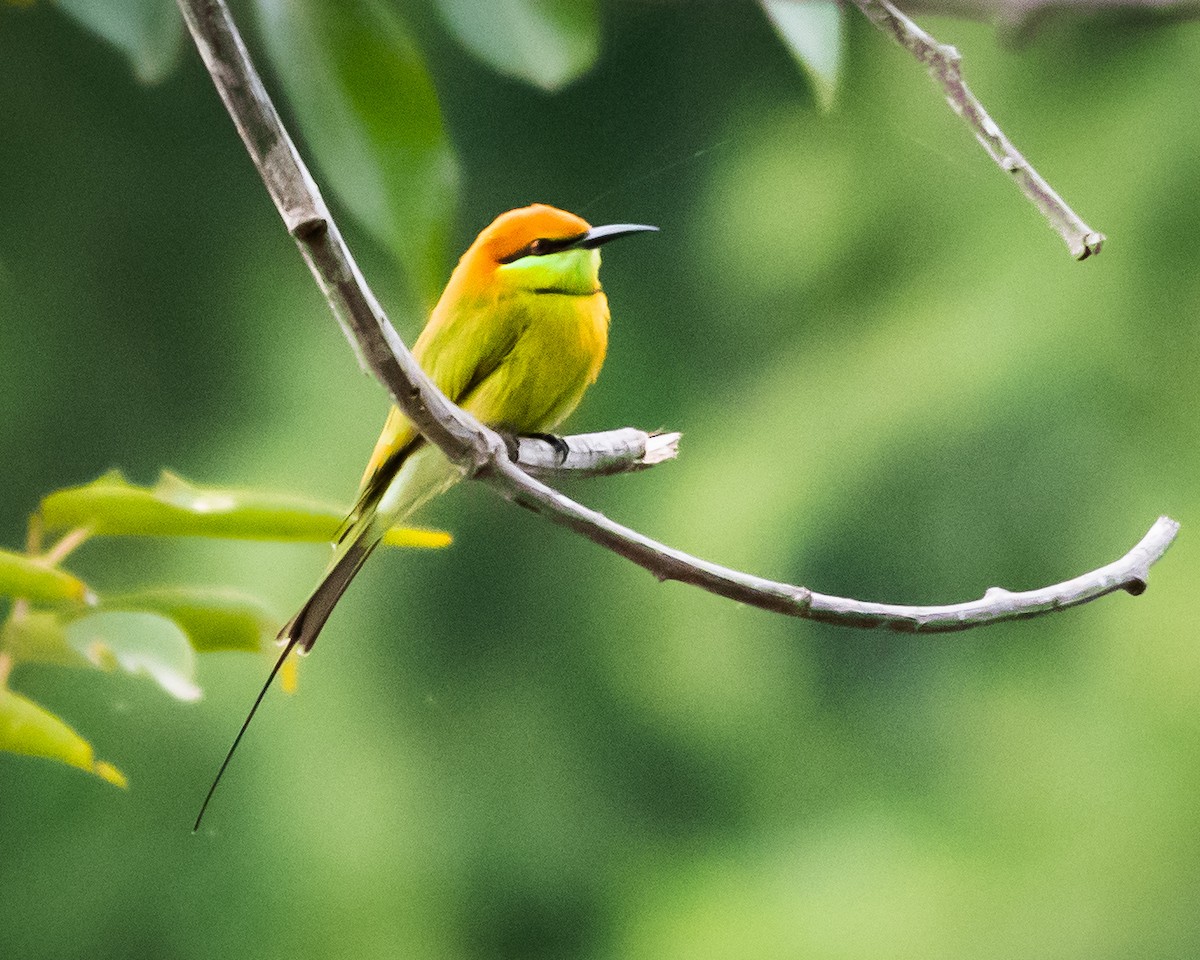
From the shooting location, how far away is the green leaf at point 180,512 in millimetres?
584

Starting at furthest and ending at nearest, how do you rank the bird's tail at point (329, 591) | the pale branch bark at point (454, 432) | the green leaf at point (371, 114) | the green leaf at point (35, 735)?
the bird's tail at point (329, 591) < the green leaf at point (35, 735) < the green leaf at point (371, 114) < the pale branch bark at point (454, 432)

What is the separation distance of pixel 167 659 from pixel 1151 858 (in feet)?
4.57

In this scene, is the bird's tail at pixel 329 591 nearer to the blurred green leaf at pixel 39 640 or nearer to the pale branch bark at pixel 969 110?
the blurred green leaf at pixel 39 640

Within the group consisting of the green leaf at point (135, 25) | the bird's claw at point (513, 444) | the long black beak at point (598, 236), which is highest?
the long black beak at point (598, 236)

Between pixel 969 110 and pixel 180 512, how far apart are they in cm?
38

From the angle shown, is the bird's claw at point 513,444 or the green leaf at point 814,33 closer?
the green leaf at point 814,33

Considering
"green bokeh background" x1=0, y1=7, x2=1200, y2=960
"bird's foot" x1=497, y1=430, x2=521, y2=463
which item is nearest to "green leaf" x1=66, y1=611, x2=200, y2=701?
"bird's foot" x1=497, y1=430, x2=521, y2=463

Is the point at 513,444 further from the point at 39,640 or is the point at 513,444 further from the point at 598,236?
the point at 39,640

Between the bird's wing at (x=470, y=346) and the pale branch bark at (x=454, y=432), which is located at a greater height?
the bird's wing at (x=470, y=346)

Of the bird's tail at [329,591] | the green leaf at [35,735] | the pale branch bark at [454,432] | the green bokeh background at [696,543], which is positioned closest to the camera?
the pale branch bark at [454,432]

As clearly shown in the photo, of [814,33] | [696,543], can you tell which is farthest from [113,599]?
[696,543]

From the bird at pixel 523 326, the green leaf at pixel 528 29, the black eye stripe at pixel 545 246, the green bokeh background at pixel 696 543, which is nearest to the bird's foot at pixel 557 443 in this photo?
the bird at pixel 523 326

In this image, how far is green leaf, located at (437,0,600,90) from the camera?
603 mm

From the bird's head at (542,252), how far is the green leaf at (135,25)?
28cm
